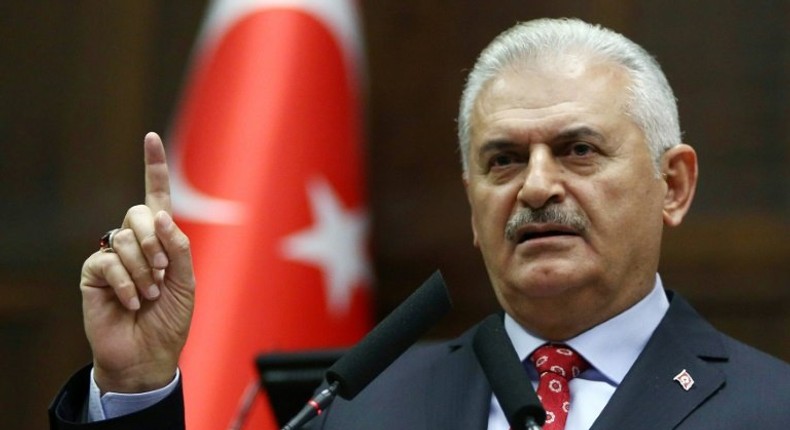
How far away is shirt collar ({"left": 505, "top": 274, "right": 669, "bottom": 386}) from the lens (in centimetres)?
223

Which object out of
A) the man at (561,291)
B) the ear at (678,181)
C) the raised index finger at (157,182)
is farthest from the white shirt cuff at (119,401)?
the ear at (678,181)

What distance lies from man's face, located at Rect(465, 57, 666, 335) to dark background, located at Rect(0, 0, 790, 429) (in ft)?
5.00

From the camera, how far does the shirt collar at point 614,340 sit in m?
2.23

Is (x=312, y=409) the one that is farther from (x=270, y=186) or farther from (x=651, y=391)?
(x=270, y=186)

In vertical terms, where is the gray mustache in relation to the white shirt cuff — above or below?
above

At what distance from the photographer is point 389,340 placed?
70.0 inches

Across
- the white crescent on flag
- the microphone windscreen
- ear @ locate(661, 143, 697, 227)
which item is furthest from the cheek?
the white crescent on flag

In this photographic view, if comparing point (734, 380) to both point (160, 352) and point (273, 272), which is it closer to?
point (160, 352)

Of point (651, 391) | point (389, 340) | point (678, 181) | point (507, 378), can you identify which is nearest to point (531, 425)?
point (507, 378)

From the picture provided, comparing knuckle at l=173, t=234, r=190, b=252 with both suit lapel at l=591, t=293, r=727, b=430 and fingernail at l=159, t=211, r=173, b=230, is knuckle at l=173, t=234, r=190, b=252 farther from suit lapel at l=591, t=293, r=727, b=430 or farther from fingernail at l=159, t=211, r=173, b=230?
suit lapel at l=591, t=293, r=727, b=430

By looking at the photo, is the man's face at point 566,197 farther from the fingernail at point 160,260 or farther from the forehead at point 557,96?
the fingernail at point 160,260

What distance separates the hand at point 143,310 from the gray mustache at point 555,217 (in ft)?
1.89

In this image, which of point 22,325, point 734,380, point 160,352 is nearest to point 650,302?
point 734,380

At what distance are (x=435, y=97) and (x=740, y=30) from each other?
93 centimetres
